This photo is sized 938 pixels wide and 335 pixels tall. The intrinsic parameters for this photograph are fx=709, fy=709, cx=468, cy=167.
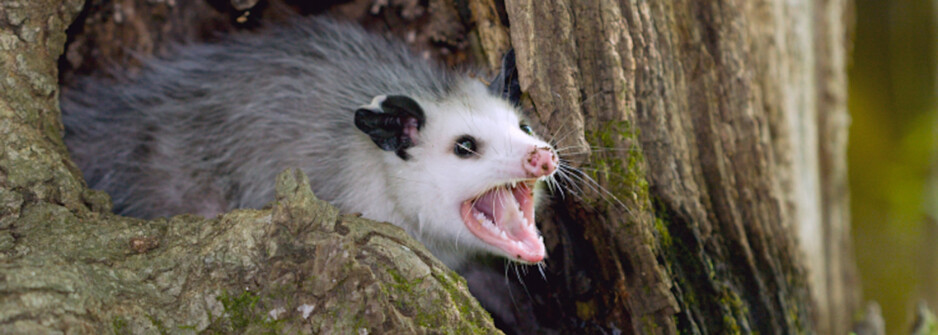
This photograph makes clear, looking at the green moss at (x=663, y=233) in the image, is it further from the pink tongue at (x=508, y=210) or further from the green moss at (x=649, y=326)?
the pink tongue at (x=508, y=210)

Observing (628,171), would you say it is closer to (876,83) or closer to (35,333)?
(35,333)

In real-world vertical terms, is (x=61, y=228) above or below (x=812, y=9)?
below

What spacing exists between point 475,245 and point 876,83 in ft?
11.3

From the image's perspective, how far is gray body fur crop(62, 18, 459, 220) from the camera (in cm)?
262

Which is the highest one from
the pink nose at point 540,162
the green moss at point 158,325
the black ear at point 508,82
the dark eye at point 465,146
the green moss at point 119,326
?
the black ear at point 508,82

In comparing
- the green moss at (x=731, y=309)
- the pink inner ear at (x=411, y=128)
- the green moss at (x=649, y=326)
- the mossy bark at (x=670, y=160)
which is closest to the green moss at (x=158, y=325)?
the pink inner ear at (x=411, y=128)

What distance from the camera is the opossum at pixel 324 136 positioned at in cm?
236

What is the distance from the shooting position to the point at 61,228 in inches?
70.7

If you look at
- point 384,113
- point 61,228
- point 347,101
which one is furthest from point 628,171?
point 61,228

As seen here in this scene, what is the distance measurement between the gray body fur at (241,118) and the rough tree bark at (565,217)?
0.26 metres

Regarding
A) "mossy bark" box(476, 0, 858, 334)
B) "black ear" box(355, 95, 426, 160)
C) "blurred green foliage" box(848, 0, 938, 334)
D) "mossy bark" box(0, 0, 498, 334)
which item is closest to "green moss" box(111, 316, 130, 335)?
"mossy bark" box(0, 0, 498, 334)

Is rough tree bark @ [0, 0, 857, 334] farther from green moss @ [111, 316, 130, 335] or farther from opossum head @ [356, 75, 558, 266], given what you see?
opossum head @ [356, 75, 558, 266]

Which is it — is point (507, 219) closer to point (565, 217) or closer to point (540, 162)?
point (565, 217)

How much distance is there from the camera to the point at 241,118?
273 cm
